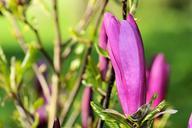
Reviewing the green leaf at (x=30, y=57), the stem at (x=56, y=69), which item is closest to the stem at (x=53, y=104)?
the stem at (x=56, y=69)

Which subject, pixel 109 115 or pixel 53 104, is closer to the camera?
pixel 109 115

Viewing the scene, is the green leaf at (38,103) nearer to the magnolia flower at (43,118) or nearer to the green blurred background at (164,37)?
the green blurred background at (164,37)

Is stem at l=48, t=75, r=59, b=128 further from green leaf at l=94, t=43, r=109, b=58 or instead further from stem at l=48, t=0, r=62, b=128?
green leaf at l=94, t=43, r=109, b=58

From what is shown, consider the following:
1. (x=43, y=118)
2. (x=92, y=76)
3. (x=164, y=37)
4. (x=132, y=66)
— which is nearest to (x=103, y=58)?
(x=92, y=76)

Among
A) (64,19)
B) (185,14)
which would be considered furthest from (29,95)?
(64,19)

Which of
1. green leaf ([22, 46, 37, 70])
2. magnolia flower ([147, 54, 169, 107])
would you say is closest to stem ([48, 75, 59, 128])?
green leaf ([22, 46, 37, 70])

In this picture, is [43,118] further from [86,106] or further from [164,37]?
[164,37]
